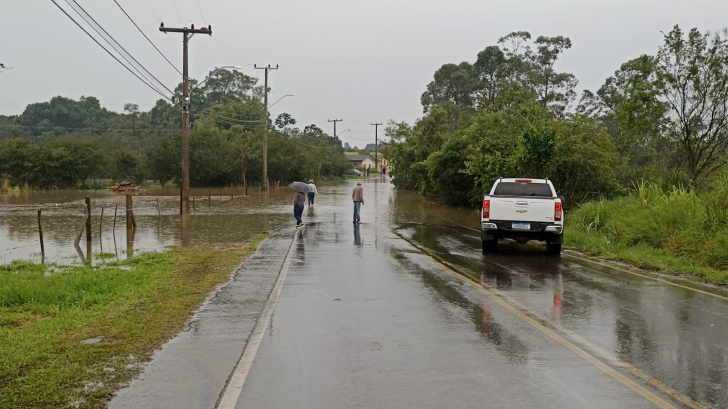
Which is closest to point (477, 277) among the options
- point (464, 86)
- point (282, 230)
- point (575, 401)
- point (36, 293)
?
point (575, 401)

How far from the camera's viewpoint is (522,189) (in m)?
16.3

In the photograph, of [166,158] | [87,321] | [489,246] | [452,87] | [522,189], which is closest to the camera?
[87,321]

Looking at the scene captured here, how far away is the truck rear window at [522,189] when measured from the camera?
1608 centimetres

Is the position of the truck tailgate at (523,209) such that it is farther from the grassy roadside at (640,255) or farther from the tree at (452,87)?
the tree at (452,87)

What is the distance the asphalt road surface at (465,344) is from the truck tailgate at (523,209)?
88.2 inches

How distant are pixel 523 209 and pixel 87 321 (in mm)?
10171

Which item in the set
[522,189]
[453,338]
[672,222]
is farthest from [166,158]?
[453,338]

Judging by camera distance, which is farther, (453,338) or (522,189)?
(522,189)

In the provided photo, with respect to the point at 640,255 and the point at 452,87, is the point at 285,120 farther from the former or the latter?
the point at 640,255

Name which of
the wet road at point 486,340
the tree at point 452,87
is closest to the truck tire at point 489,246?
the wet road at point 486,340

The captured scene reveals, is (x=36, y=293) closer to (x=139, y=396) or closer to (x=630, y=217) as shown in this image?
(x=139, y=396)

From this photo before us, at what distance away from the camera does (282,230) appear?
2230cm

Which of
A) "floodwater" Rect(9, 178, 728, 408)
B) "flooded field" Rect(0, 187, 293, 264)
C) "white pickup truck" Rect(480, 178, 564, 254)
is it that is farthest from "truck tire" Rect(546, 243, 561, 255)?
"flooded field" Rect(0, 187, 293, 264)

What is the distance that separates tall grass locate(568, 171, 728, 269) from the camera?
13.7 meters
